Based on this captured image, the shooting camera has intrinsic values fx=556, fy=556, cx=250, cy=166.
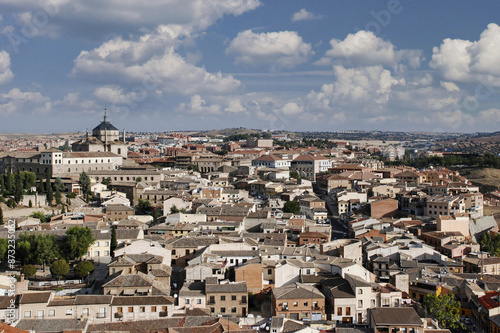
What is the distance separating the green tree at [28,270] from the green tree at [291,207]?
58.4 feet

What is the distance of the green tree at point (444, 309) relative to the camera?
17.9m

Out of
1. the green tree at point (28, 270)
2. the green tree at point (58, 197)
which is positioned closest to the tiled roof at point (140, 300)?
the green tree at point (28, 270)

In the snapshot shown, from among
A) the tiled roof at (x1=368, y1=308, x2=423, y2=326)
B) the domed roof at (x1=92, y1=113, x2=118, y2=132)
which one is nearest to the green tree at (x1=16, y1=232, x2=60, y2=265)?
the tiled roof at (x1=368, y1=308, x2=423, y2=326)

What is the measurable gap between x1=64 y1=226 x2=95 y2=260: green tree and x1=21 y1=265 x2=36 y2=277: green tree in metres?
1.82

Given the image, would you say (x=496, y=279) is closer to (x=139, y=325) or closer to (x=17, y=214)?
(x=139, y=325)

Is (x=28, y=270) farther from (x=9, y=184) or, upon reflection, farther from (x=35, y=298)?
(x=9, y=184)

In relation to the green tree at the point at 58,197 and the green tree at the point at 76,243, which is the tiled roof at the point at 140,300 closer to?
the green tree at the point at 76,243

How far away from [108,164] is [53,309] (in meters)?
27.9

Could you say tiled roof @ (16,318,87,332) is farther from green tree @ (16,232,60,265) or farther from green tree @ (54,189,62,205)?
green tree @ (54,189,62,205)

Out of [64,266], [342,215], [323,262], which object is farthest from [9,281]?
[342,215]

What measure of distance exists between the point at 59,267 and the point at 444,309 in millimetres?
12977

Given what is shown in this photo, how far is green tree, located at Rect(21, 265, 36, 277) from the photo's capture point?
737 inches

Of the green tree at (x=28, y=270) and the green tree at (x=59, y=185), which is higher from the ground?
the green tree at (x=59, y=185)

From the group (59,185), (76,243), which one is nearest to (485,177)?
(59,185)
